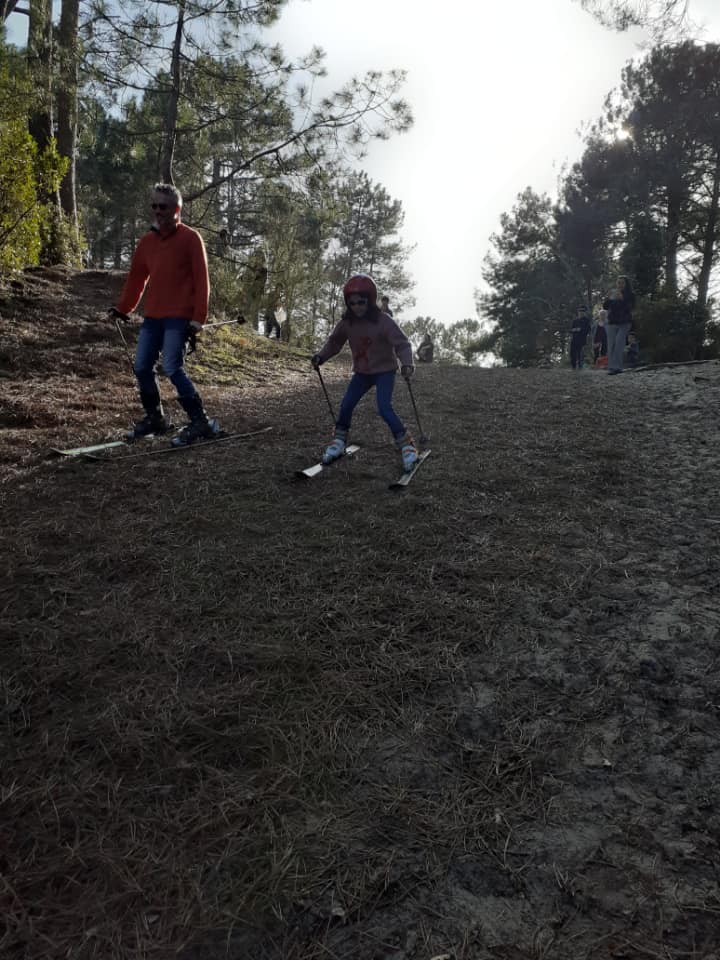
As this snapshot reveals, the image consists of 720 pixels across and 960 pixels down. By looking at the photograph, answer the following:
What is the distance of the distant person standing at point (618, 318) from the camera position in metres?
11.1

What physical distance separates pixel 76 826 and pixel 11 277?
1069 centimetres

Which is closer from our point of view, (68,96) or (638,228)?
(68,96)

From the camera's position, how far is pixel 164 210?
17.2ft

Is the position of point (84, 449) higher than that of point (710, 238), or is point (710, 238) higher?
point (710, 238)

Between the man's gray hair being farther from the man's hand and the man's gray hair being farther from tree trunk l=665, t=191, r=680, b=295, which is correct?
tree trunk l=665, t=191, r=680, b=295

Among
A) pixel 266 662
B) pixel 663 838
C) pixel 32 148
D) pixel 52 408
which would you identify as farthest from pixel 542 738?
pixel 32 148

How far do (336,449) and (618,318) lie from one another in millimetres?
8766

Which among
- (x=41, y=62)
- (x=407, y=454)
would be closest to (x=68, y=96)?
(x=41, y=62)

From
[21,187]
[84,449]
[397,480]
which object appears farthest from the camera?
[21,187]

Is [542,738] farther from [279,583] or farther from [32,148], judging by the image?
[32,148]

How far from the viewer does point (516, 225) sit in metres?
32.8

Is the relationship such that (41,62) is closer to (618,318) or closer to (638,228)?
(618,318)

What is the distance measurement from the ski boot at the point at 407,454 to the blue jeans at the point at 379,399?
2.3 inches

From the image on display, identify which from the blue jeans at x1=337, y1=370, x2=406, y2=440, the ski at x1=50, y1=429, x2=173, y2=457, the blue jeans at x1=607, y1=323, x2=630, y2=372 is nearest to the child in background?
the blue jeans at x1=337, y1=370, x2=406, y2=440
